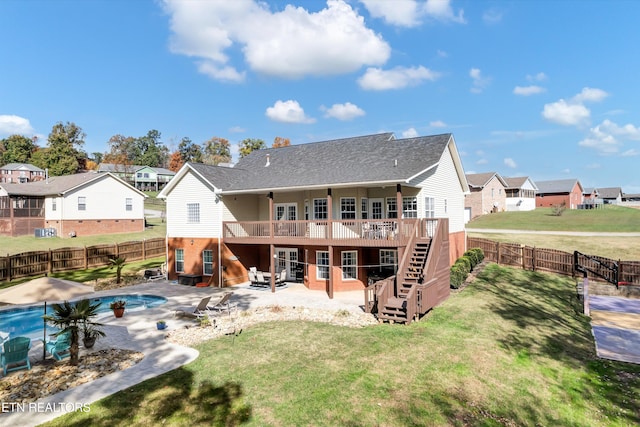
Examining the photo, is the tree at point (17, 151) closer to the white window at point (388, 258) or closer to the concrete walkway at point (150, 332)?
the concrete walkway at point (150, 332)

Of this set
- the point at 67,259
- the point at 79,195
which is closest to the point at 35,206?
the point at 79,195

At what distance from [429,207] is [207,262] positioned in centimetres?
1384

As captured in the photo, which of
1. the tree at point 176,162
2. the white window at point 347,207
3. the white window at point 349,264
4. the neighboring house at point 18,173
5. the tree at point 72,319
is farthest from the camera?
the tree at point 176,162

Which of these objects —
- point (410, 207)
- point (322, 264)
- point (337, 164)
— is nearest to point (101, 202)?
point (322, 264)

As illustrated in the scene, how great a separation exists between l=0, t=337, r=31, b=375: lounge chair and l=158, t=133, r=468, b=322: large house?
11236mm

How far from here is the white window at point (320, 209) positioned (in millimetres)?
20777

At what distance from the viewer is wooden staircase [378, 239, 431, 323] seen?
13.8 m

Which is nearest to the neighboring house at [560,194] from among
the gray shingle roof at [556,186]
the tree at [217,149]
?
the gray shingle roof at [556,186]

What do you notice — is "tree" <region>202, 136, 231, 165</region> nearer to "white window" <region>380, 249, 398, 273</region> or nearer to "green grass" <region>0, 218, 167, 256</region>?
"green grass" <region>0, 218, 167, 256</region>

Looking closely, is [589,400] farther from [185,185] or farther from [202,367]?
[185,185]

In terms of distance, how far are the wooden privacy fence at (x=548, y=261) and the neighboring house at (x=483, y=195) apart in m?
25.3

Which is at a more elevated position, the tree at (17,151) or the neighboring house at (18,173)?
the tree at (17,151)

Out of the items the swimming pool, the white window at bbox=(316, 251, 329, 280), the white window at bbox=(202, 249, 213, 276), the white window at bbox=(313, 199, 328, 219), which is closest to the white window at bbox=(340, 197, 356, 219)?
the white window at bbox=(313, 199, 328, 219)

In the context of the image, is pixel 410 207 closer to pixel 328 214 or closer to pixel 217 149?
pixel 328 214
